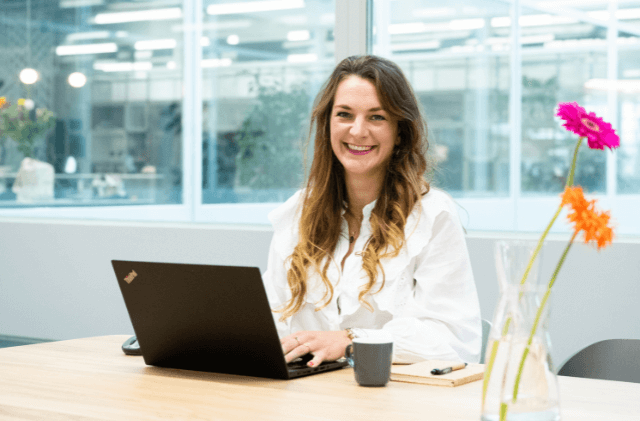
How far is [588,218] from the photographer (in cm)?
90

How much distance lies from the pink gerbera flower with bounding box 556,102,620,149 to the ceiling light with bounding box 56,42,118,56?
4735 millimetres

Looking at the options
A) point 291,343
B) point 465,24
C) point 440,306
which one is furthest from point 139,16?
point 291,343

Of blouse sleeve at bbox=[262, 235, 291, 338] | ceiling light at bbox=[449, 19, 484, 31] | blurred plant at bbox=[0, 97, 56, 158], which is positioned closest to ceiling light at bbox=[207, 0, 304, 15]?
ceiling light at bbox=[449, 19, 484, 31]

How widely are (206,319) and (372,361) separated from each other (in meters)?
0.33

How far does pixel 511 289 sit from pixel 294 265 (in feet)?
4.42

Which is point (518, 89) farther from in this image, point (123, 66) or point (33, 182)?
point (33, 182)

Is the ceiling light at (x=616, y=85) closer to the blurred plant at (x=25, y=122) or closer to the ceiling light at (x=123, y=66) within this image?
the ceiling light at (x=123, y=66)

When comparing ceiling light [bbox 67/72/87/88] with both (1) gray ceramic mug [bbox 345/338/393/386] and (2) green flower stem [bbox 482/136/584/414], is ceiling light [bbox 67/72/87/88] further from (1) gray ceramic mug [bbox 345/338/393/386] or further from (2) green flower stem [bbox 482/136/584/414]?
(2) green flower stem [bbox 482/136/584/414]

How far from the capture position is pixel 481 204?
394cm

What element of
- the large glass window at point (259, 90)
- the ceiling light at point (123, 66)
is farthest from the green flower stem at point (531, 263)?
the ceiling light at point (123, 66)

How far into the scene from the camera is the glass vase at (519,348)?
980 millimetres

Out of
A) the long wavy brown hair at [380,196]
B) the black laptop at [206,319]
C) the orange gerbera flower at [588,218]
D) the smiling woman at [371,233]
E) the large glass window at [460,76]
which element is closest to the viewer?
the orange gerbera flower at [588,218]

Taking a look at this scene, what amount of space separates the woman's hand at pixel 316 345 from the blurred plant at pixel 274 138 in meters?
2.87

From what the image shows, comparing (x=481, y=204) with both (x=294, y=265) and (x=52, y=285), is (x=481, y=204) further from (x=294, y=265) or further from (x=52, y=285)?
(x=52, y=285)
